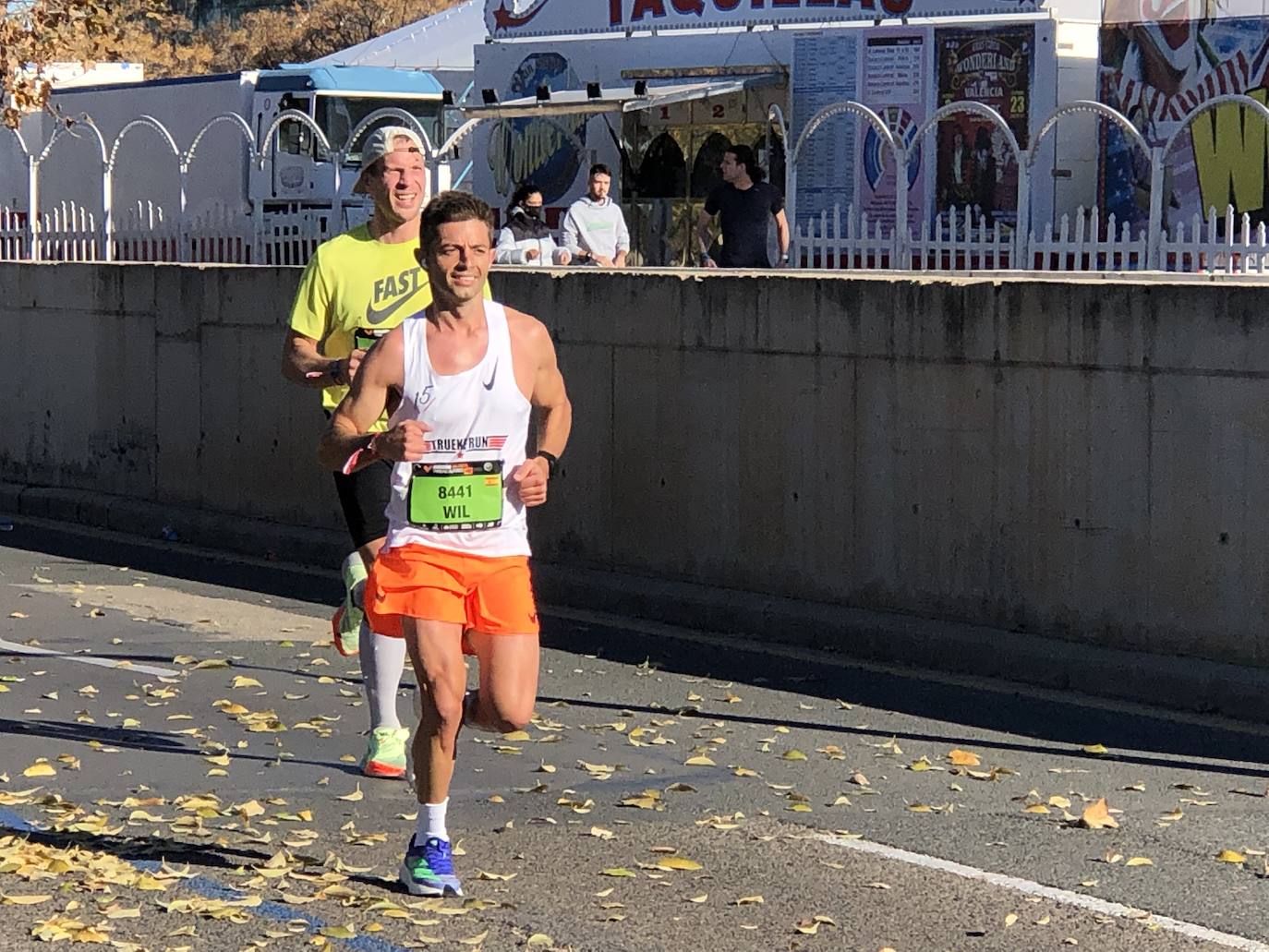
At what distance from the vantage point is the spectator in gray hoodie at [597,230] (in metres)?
16.5

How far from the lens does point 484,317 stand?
601 centimetres

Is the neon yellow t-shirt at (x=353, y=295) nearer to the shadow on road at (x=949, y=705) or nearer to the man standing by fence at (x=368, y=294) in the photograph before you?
the man standing by fence at (x=368, y=294)

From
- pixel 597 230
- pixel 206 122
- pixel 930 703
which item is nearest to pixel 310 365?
pixel 930 703

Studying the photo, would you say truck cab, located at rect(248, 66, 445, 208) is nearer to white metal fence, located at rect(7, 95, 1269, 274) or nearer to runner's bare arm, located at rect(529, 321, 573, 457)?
white metal fence, located at rect(7, 95, 1269, 274)

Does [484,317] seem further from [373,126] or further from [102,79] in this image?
[102,79]

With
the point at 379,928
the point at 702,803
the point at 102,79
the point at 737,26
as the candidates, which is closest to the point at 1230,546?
the point at 702,803

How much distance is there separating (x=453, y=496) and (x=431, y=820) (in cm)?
84

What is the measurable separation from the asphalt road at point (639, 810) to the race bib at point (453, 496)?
987 millimetres

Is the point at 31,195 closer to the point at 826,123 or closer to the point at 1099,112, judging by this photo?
the point at 826,123

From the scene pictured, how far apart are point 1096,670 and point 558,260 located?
797 cm

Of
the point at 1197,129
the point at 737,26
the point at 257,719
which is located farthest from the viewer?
the point at 737,26

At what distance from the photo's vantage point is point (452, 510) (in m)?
5.88

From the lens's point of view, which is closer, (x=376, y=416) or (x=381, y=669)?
(x=376, y=416)

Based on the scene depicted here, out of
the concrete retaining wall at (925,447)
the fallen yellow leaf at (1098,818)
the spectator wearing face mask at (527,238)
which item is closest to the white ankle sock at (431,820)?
the fallen yellow leaf at (1098,818)
